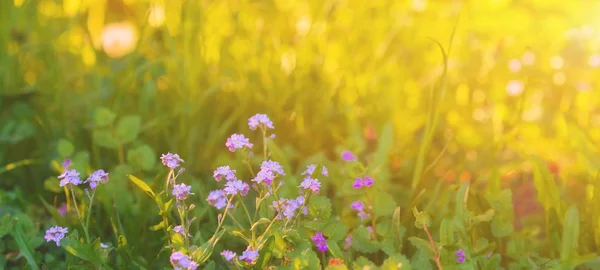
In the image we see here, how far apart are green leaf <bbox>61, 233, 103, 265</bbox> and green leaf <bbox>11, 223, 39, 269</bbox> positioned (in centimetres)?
19

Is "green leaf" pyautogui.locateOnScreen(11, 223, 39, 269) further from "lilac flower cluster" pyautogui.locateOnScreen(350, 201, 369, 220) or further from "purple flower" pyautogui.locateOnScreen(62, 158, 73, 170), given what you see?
"lilac flower cluster" pyautogui.locateOnScreen(350, 201, 369, 220)

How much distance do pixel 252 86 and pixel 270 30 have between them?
0.27m

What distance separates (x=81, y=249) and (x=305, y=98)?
3.78 ft

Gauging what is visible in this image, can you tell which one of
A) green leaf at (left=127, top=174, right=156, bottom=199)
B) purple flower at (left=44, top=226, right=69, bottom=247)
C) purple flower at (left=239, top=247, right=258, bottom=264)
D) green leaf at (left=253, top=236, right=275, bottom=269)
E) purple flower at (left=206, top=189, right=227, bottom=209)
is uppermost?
green leaf at (left=127, top=174, right=156, bottom=199)

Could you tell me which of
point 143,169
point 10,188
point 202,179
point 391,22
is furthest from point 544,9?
point 10,188

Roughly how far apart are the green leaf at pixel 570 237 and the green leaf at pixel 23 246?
1.10 meters

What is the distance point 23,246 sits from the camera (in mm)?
1531

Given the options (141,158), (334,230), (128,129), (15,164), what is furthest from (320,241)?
(15,164)

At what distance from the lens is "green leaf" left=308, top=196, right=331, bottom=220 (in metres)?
1.44

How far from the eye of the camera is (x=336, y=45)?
2.67m

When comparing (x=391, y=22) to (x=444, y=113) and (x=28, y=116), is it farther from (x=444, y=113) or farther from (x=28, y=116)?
(x=28, y=116)

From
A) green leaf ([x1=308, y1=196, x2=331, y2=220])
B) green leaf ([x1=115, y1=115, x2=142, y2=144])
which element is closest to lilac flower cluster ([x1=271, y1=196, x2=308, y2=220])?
green leaf ([x1=308, y1=196, x2=331, y2=220])

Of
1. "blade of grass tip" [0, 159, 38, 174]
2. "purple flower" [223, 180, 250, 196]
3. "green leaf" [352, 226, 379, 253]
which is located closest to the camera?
Answer: "purple flower" [223, 180, 250, 196]

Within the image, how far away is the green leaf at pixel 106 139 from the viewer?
1928 mm
